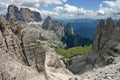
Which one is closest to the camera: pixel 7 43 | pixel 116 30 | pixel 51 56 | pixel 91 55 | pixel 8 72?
pixel 8 72

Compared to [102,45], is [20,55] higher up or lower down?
higher up

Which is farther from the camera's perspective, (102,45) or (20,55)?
(102,45)

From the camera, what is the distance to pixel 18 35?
37656mm

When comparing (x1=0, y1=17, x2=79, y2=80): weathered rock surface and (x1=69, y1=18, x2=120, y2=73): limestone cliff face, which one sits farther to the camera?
(x1=69, y1=18, x2=120, y2=73): limestone cliff face

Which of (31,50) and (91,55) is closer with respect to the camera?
(31,50)

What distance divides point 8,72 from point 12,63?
174 cm

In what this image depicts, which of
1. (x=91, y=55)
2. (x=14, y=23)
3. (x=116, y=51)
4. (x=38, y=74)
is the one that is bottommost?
(x=91, y=55)

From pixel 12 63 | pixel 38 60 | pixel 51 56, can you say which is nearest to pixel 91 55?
pixel 51 56

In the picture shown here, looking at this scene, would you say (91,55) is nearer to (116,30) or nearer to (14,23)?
(116,30)

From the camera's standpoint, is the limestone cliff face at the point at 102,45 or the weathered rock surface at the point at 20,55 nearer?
the weathered rock surface at the point at 20,55

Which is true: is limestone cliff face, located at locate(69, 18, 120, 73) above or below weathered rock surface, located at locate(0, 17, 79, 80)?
below

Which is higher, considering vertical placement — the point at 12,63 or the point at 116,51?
the point at 12,63

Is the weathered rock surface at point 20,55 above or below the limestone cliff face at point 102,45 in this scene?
above

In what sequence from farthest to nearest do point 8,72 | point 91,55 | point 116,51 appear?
point 91,55 → point 116,51 → point 8,72
